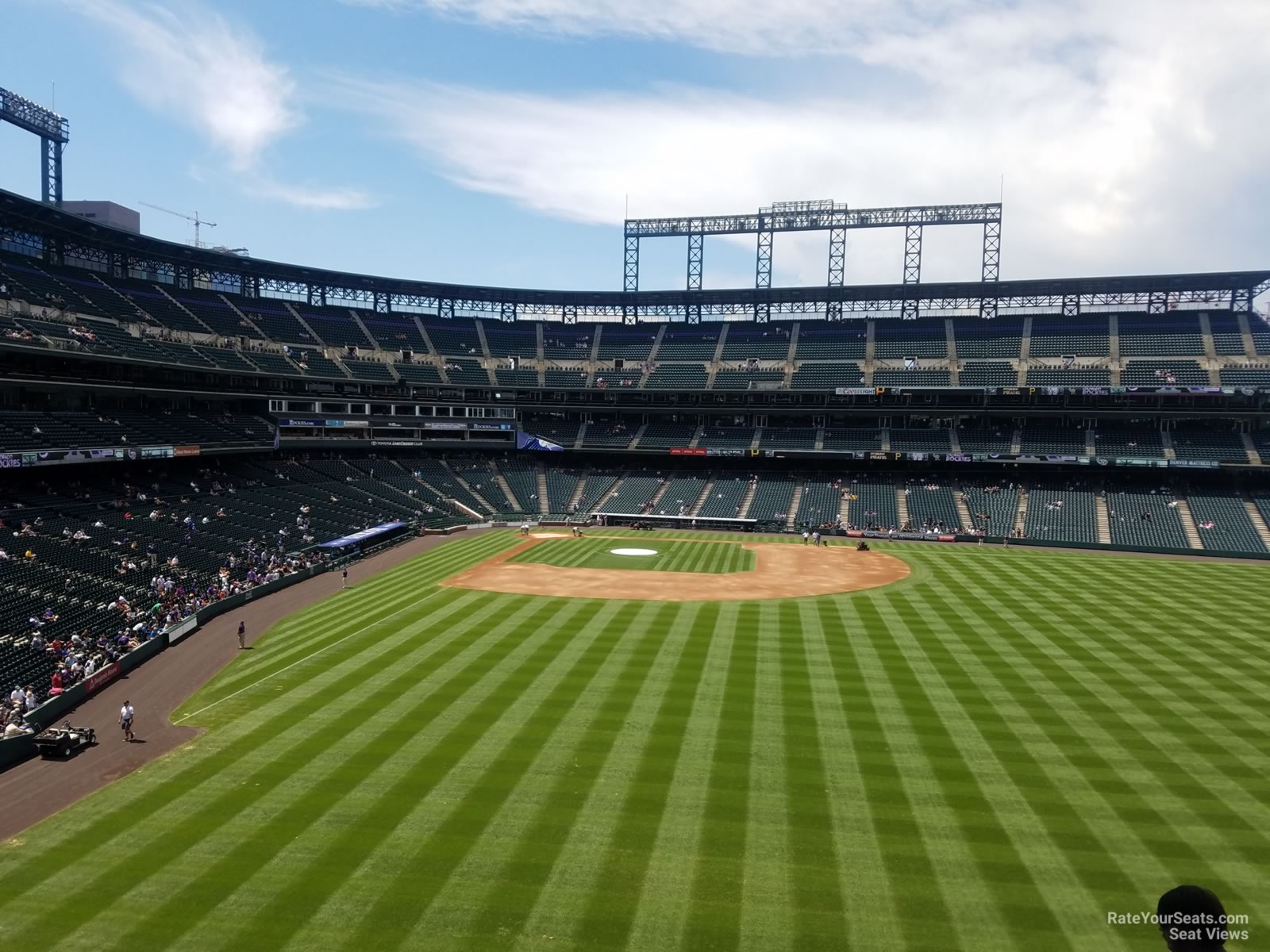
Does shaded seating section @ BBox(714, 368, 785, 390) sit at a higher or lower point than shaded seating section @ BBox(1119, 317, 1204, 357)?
lower

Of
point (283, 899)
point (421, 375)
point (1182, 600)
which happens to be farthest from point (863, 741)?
point (421, 375)

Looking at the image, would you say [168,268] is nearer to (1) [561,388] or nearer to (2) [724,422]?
(1) [561,388]

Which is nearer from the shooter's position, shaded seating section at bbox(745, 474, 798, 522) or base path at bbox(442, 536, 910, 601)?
base path at bbox(442, 536, 910, 601)

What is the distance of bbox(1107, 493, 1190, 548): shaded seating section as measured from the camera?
62.7 metres

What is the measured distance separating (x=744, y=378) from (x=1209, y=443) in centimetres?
4749

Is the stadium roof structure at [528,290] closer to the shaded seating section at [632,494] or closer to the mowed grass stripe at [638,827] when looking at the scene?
the shaded seating section at [632,494]

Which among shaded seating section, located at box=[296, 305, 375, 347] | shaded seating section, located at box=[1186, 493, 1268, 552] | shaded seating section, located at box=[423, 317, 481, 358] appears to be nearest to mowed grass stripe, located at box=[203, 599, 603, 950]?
shaded seating section, located at box=[1186, 493, 1268, 552]

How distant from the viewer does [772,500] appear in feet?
255

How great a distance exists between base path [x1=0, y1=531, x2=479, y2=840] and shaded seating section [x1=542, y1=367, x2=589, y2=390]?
51.2 metres

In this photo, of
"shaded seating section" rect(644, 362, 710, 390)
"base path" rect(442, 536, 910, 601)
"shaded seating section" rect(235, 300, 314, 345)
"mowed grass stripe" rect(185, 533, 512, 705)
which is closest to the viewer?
"mowed grass stripe" rect(185, 533, 512, 705)

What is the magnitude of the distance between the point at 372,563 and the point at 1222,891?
5060cm

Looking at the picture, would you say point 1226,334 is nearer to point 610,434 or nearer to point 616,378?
point 616,378

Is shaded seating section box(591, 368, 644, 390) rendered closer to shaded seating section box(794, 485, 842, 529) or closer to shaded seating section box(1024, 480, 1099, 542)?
shaded seating section box(794, 485, 842, 529)

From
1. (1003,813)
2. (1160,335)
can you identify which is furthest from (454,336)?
(1003,813)
